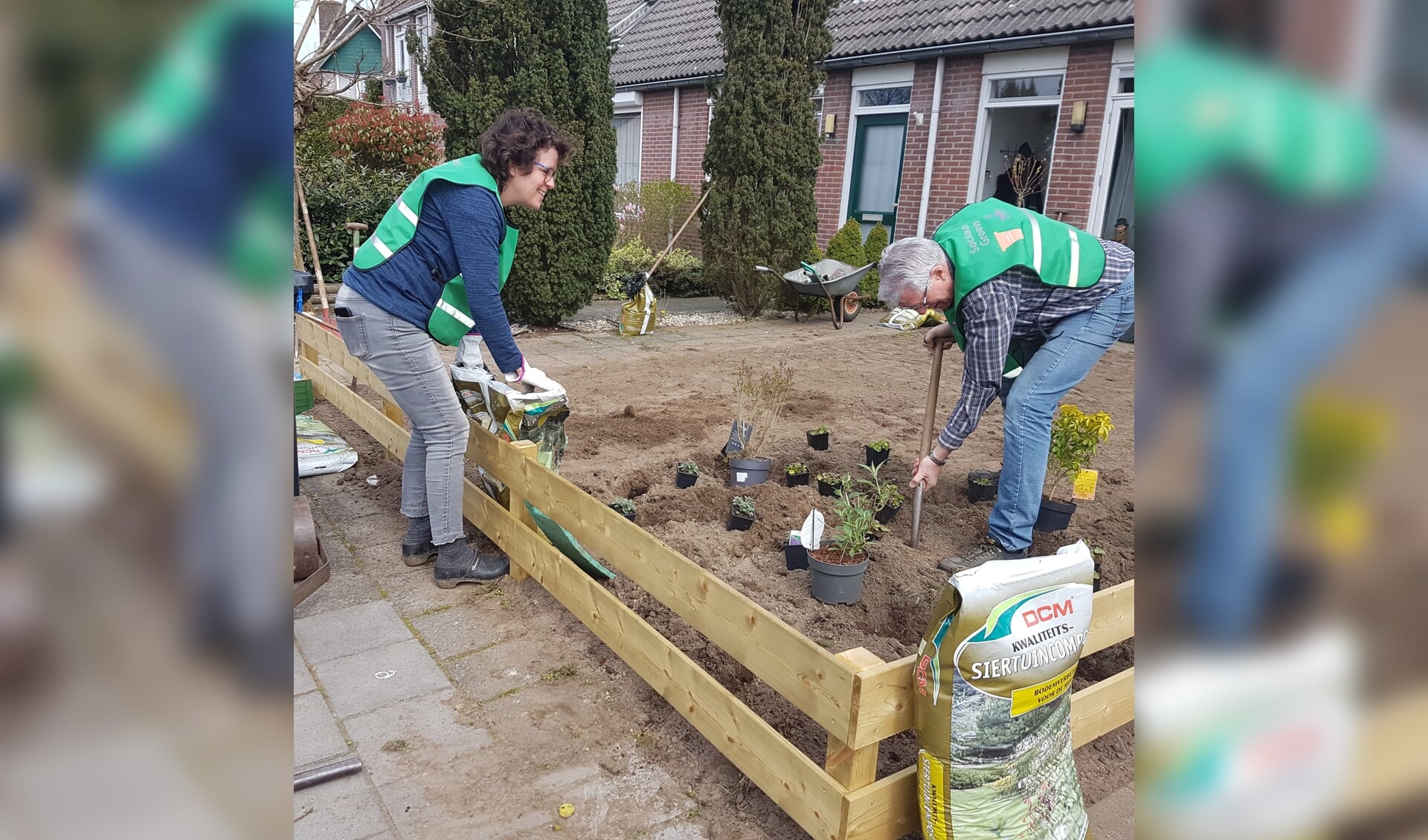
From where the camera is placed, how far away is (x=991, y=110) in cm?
1050

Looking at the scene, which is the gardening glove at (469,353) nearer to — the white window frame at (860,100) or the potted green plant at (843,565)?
the potted green plant at (843,565)

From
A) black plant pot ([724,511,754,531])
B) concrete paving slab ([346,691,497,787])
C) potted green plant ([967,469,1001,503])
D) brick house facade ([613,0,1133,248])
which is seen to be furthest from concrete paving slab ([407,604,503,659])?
brick house facade ([613,0,1133,248])

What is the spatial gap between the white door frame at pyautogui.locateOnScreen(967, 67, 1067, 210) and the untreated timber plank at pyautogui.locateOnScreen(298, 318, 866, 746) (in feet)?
26.6

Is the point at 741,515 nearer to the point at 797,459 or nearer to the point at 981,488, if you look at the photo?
the point at 797,459

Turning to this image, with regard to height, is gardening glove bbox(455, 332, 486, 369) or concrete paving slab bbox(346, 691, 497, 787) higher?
gardening glove bbox(455, 332, 486, 369)

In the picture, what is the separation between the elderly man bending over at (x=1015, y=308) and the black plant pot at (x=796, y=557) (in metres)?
0.57

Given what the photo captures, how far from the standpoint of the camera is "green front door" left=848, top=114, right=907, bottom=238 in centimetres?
1162

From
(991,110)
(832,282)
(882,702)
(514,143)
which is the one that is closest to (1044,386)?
(882,702)
